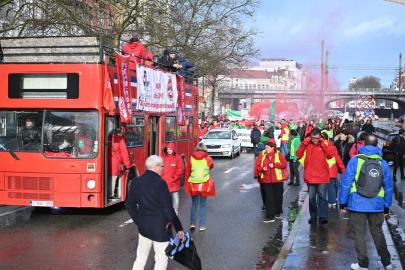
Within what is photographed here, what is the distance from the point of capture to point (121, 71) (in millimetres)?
11320

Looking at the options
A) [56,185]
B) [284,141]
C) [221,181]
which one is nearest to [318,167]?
[56,185]

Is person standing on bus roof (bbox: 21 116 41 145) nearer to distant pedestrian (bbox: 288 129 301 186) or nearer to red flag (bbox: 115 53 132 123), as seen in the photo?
red flag (bbox: 115 53 132 123)

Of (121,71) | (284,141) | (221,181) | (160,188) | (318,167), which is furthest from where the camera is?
(284,141)

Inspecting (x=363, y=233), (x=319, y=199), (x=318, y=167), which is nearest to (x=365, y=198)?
(x=363, y=233)

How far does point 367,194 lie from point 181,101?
31.3 feet

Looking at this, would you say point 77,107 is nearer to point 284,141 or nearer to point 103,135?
point 103,135

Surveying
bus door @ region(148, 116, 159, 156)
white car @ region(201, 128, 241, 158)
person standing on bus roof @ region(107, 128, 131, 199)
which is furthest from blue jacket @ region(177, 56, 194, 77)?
white car @ region(201, 128, 241, 158)

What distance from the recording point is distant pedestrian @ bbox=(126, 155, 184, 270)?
18.8 ft

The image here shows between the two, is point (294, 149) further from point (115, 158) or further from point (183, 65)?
point (115, 158)

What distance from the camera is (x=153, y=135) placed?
13.9m

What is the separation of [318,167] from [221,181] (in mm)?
8383

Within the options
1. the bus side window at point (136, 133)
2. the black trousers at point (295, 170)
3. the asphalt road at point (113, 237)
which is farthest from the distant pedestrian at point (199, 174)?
the black trousers at point (295, 170)

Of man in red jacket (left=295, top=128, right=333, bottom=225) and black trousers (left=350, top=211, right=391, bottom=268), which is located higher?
man in red jacket (left=295, top=128, right=333, bottom=225)

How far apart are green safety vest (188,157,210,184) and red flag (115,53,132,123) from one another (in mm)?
2139
